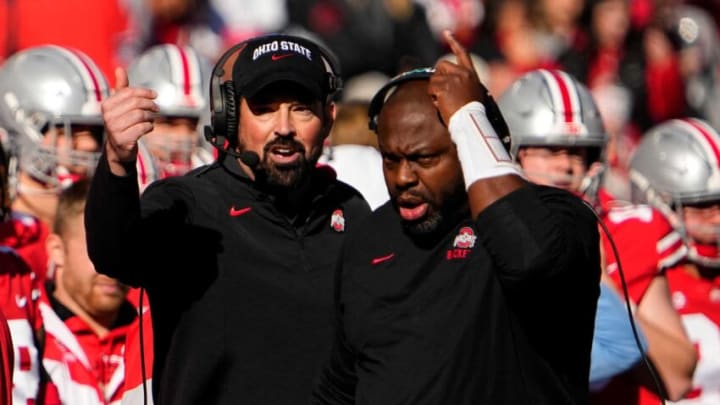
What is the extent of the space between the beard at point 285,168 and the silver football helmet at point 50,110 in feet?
6.83

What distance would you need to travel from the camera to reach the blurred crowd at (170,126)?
5.99m

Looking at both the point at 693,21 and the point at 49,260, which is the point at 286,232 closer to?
the point at 49,260

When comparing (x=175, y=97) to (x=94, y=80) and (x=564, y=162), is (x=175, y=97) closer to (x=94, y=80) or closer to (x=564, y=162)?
(x=94, y=80)

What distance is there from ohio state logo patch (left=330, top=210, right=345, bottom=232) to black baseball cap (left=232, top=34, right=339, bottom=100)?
0.35m

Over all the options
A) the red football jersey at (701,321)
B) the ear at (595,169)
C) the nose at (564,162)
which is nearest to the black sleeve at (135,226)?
the nose at (564,162)

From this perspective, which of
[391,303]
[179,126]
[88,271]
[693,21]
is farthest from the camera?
[693,21]

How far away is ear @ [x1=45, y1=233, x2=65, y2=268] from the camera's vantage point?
618cm

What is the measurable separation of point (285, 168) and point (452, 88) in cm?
89

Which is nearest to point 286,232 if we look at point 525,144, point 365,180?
point 365,180

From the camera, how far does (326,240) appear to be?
511 cm

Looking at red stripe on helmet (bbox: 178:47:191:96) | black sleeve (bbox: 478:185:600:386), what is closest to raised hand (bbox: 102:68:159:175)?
black sleeve (bbox: 478:185:600:386)

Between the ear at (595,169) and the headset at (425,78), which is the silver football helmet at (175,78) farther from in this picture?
the headset at (425,78)

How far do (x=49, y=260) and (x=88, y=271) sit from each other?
401 mm

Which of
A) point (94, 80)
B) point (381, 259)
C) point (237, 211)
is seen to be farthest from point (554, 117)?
point (381, 259)
